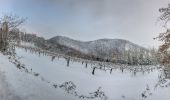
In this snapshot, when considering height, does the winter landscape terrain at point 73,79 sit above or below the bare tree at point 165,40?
below

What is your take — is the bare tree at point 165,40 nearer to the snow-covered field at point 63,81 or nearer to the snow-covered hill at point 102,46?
the snow-covered hill at point 102,46

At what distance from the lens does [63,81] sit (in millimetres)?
5871

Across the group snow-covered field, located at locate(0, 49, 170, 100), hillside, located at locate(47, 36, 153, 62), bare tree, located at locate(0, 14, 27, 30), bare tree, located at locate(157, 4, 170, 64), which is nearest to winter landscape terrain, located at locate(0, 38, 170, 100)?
snow-covered field, located at locate(0, 49, 170, 100)

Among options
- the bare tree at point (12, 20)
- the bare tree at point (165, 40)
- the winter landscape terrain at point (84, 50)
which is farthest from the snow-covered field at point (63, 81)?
the bare tree at point (165, 40)

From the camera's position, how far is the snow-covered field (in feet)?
18.0

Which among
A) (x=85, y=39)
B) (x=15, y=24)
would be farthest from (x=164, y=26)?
(x=15, y=24)

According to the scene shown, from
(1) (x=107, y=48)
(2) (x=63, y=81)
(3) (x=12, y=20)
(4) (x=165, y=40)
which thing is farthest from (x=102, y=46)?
(3) (x=12, y=20)

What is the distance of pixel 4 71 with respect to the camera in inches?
221

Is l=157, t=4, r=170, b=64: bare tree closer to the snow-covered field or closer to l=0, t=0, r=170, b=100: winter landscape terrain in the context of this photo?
l=0, t=0, r=170, b=100: winter landscape terrain

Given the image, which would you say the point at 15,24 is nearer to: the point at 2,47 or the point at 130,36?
the point at 2,47

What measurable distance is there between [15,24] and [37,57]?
0.76m

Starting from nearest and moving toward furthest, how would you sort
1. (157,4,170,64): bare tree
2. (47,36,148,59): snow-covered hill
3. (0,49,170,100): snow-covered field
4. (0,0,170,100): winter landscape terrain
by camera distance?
1. (157,4,170,64): bare tree
2. (0,49,170,100): snow-covered field
3. (0,0,170,100): winter landscape terrain
4. (47,36,148,59): snow-covered hill

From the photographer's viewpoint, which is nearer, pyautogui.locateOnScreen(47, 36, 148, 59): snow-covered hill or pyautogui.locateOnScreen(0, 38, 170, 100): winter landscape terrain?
pyautogui.locateOnScreen(0, 38, 170, 100): winter landscape terrain

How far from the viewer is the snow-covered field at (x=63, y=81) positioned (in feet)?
18.0
